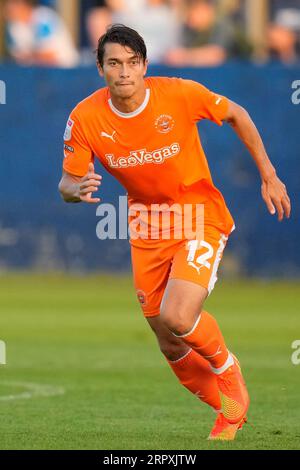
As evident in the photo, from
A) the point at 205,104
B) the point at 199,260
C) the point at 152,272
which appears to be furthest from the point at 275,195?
the point at 152,272

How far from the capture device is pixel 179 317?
8.65 m

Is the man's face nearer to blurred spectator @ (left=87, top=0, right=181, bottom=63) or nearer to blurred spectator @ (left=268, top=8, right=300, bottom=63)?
blurred spectator @ (left=87, top=0, right=181, bottom=63)

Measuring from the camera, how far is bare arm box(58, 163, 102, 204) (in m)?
8.57

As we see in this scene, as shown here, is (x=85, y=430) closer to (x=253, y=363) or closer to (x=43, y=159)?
(x=253, y=363)

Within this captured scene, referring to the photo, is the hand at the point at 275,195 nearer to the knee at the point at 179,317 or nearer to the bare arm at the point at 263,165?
the bare arm at the point at 263,165

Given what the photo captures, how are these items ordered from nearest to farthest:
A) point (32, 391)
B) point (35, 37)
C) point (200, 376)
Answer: point (200, 376), point (32, 391), point (35, 37)

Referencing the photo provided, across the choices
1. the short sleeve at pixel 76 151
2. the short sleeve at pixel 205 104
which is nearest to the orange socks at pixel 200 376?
the short sleeve at pixel 76 151

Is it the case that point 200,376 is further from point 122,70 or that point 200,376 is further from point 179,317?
point 122,70

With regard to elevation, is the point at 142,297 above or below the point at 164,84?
below

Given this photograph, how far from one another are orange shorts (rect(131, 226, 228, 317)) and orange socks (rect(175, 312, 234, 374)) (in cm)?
24

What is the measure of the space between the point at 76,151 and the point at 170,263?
97 centimetres

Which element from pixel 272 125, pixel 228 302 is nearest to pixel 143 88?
pixel 228 302

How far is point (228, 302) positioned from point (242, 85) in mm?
3856

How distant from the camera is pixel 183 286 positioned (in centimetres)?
882
